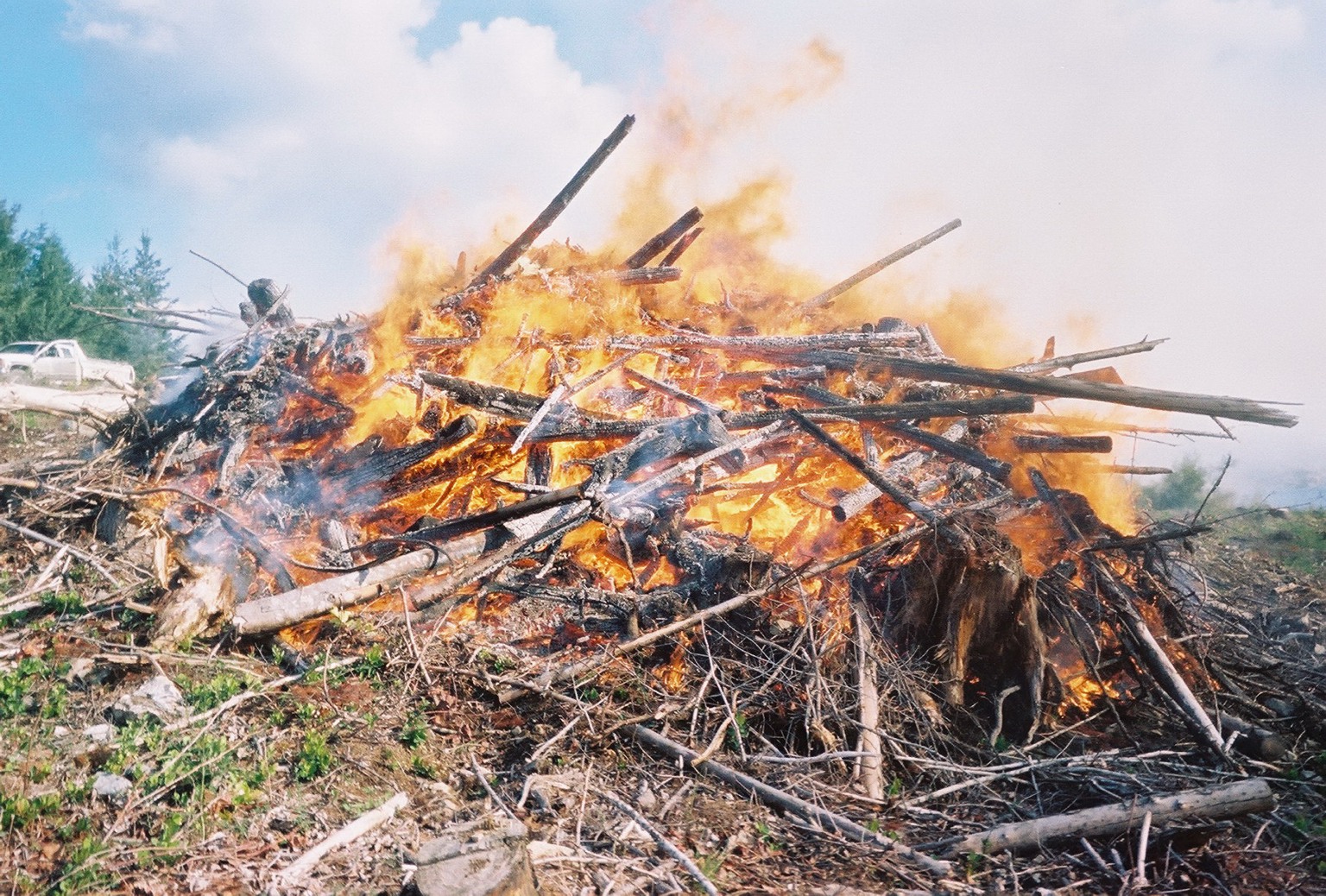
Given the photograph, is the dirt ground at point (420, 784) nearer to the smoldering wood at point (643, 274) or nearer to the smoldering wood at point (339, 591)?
the smoldering wood at point (339, 591)

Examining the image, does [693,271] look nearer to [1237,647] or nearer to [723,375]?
[723,375]

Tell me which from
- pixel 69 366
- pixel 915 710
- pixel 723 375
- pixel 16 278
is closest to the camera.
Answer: pixel 915 710

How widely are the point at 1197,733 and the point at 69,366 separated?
25134 mm

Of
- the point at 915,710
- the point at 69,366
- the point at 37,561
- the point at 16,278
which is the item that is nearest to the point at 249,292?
the point at 37,561

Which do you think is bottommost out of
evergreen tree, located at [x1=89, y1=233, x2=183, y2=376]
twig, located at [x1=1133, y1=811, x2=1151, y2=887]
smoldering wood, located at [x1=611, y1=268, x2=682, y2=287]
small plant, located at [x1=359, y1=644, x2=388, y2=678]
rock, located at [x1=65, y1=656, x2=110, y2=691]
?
twig, located at [x1=1133, y1=811, x2=1151, y2=887]

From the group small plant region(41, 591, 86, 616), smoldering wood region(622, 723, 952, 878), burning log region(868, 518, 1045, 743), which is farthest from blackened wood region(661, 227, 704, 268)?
small plant region(41, 591, 86, 616)

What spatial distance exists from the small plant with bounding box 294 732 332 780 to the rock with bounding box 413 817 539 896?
3.69ft

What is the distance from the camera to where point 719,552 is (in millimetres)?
5281

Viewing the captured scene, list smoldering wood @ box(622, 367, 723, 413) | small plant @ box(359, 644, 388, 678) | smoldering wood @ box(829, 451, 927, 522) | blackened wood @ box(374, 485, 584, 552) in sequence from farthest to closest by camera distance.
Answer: smoldering wood @ box(622, 367, 723, 413), smoldering wood @ box(829, 451, 927, 522), blackened wood @ box(374, 485, 584, 552), small plant @ box(359, 644, 388, 678)

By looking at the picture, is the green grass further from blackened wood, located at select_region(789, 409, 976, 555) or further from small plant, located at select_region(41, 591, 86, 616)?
small plant, located at select_region(41, 591, 86, 616)

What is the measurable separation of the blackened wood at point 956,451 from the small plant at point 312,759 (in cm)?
510

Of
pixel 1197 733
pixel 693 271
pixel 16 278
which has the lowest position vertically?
pixel 1197 733

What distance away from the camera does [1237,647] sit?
544 centimetres

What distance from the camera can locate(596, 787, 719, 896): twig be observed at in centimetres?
290
